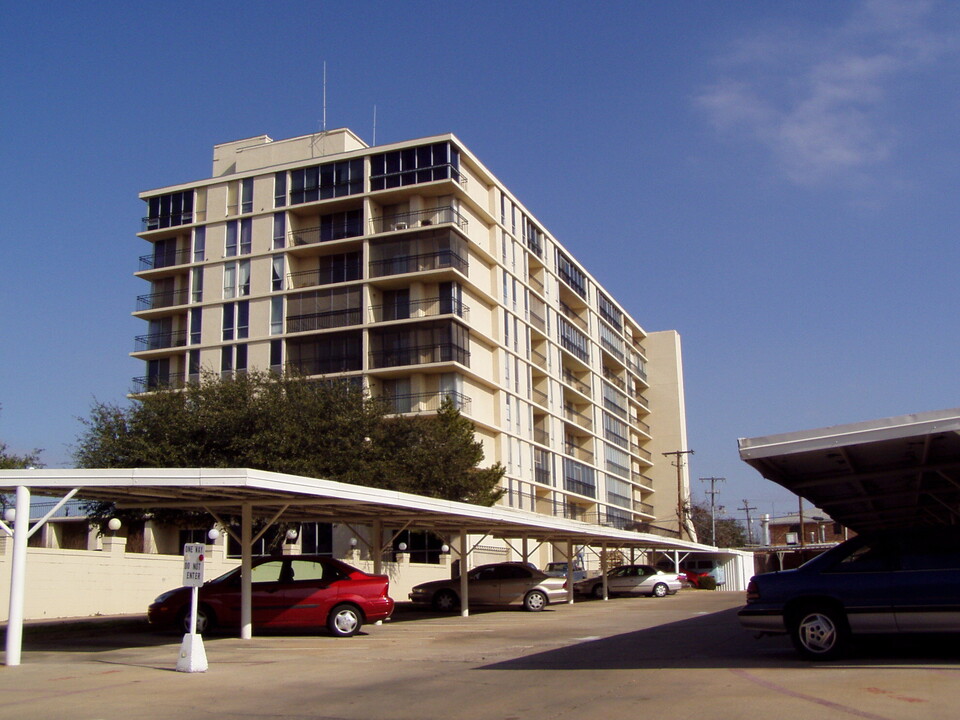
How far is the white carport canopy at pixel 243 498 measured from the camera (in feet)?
51.1

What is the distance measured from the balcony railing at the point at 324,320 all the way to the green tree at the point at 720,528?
5655 cm

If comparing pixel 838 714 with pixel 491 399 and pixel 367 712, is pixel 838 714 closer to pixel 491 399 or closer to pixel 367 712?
pixel 367 712

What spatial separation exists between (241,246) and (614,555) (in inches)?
1163

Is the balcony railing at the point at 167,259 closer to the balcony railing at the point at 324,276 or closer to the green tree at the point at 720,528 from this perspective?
the balcony railing at the point at 324,276

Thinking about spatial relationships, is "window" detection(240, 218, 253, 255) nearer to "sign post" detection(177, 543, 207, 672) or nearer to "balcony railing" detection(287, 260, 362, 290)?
"balcony railing" detection(287, 260, 362, 290)

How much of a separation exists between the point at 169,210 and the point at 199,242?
3.21 m

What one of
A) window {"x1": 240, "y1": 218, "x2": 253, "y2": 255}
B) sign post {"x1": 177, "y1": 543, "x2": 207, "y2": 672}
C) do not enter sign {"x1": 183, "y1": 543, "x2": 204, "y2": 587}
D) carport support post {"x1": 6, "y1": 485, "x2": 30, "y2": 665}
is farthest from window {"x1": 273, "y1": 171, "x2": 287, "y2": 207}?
sign post {"x1": 177, "y1": 543, "x2": 207, "y2": 672}

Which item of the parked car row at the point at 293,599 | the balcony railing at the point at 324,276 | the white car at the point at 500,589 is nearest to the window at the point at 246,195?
the balcony railing at the point at 324,276

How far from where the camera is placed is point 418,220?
5584 cm

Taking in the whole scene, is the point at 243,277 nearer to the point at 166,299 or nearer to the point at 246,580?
the point at 166,299

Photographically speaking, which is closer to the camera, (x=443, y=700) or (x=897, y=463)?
(x=443, y=700)

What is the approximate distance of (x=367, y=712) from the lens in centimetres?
1001

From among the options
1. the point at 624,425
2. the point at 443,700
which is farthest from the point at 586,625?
the point at 624,425

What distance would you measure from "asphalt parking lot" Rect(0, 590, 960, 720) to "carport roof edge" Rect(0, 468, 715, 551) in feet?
8.38
